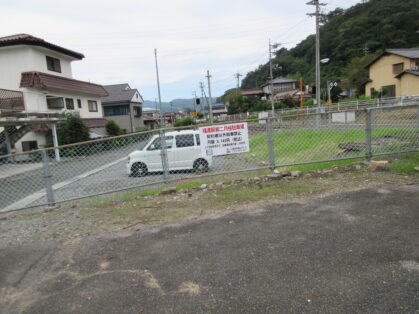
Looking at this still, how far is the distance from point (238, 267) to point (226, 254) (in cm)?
27

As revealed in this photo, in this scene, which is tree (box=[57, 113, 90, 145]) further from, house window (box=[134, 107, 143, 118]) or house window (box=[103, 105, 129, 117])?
house window (box=[134, 107, 143, 118])

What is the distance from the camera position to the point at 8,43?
18094 millimetres

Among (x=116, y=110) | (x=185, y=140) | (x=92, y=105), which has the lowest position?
(x=185, y=140)

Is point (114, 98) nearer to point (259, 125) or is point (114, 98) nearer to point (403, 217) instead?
point (259, 125)

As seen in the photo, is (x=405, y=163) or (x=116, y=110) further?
(x=116, y=110)

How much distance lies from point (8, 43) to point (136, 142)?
17.7m

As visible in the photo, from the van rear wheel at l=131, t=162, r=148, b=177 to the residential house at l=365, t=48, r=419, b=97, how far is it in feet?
98.5

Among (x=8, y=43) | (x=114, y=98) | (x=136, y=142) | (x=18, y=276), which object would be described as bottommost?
(x=18, y=276)

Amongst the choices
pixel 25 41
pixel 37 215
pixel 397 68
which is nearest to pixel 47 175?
pixel 37 215

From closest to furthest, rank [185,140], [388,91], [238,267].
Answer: [238,267], [185,140], [388,91]

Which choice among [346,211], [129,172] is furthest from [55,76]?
[346,211]

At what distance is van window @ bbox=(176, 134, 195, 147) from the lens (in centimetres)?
801

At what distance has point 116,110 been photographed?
33844 millimetres

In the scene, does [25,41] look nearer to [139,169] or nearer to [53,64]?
[53,64]
